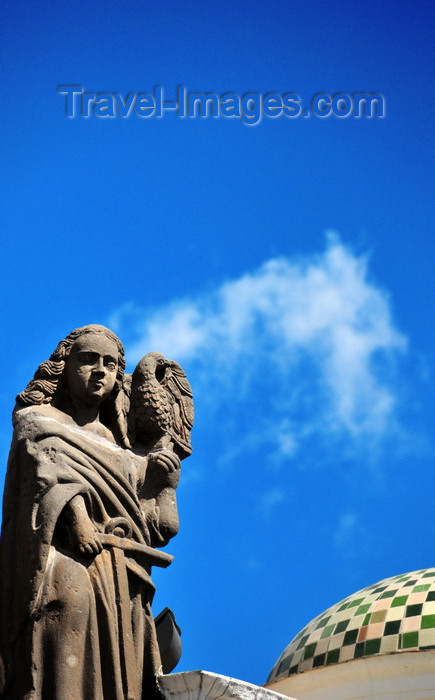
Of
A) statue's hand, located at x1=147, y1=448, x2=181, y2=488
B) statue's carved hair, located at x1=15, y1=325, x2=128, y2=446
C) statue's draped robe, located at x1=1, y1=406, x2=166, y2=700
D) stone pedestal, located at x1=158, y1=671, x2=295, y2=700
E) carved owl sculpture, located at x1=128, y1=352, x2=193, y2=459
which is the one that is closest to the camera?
statue's draped robe, located at x1=1, y1=406, x2=166, y2=700

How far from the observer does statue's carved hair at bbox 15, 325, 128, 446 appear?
10.7 meters

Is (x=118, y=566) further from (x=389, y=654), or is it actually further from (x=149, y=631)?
(x=389, y=654)

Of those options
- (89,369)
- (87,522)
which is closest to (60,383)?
(89,369)

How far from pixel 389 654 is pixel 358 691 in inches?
33.6

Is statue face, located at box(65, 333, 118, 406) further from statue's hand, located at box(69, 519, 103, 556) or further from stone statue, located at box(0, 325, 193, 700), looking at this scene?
statue's hand, located at box(69, 519, 103, 556)

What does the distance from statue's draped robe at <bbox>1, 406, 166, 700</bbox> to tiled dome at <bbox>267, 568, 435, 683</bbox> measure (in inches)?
588

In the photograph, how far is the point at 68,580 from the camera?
9.70 metres

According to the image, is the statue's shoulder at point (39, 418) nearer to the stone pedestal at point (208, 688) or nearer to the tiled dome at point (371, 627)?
the stone pedestal at point (208, 688)

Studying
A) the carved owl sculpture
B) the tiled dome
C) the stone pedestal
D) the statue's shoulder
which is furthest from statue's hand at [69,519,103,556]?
the tiled dome

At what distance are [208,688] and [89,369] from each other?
266 cm

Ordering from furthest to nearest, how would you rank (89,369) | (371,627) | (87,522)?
(371,627)
(89,369)
(87,522)

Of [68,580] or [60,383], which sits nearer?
[68,580]

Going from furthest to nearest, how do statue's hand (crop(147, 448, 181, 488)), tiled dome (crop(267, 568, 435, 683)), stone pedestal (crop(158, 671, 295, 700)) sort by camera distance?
tiled dome (crop(267, 568, 435, 683)) < statue's hand (crop(147, 448, 181, 488)) < stone pedestal (crop(158, 671, 295, 700))

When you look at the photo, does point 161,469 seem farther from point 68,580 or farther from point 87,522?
point 68,580
